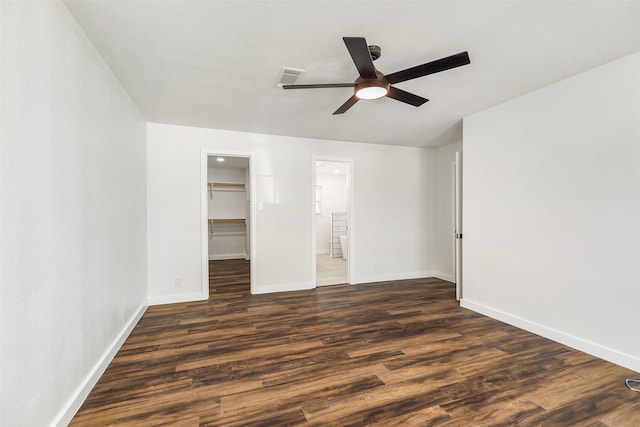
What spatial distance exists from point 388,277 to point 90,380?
173 inches

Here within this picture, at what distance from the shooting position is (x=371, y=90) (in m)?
2.21

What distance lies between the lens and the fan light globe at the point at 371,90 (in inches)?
83.7

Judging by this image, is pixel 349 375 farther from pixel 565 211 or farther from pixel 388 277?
pixel 388 277

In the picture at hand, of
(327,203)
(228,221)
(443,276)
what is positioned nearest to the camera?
(443,276)

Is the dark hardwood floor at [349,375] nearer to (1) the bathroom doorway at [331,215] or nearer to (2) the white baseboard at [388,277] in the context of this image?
(2) the white baseboard at [388,277]

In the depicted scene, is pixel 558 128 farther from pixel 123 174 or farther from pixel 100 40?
pixel 123 174

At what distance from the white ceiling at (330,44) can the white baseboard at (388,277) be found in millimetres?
3019

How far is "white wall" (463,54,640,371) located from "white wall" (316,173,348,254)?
16.7 ft

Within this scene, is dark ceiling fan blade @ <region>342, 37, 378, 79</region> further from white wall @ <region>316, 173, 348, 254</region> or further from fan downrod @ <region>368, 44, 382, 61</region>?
white wall @ <region>316, 173, 348, 254</region>

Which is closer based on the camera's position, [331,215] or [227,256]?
[227,256]

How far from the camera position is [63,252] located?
1.65 meters

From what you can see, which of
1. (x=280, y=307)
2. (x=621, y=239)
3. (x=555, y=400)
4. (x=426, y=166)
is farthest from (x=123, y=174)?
(x=426, y=166)

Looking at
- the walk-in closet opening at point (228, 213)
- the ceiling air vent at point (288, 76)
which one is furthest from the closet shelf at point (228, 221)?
A: the ceiling air vent at point (288, 76)

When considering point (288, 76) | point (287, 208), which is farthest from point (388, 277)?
point (288, 76)
